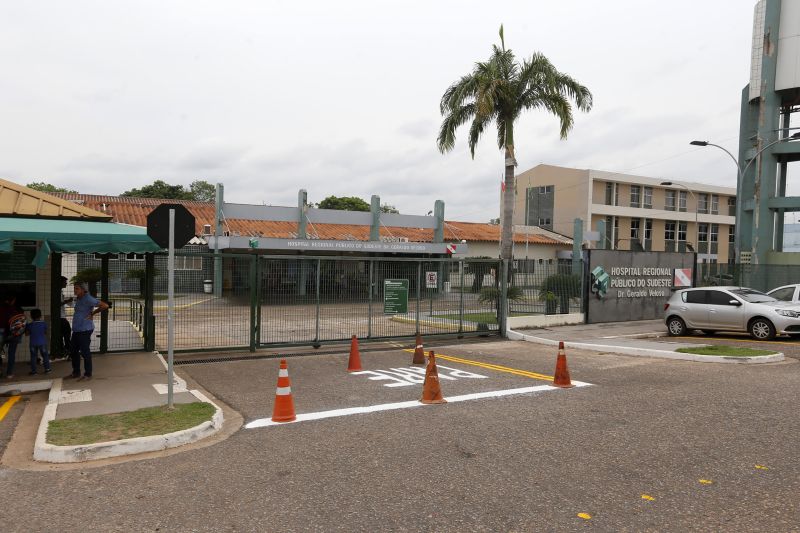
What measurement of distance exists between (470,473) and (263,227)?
3026 cm

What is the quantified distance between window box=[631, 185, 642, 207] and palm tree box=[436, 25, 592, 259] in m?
34.7

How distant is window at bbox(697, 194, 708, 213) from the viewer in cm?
5716

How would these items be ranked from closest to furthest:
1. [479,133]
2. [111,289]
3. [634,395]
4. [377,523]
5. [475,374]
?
[377,523], [634,395], [475,374], [111,289], [479,133]

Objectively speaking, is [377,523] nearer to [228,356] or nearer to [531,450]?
[531,450]

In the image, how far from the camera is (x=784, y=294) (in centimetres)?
1719

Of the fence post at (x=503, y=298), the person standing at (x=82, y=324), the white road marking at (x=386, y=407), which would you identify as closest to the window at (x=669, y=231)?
the fence post at (x=503, y=298)

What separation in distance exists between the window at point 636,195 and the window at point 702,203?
26.6ft

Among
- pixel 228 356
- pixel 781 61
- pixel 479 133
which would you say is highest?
pixel 781 61

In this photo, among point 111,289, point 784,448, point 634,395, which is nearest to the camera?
point 784,448

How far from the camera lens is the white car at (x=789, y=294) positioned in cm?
1638

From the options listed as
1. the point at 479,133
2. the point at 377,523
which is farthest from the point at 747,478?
the point at 479,133

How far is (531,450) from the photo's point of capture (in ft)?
20.0

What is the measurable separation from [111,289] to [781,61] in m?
31.6

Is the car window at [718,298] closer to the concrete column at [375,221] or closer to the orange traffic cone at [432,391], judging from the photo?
the orange traffic cone at [432,391]
